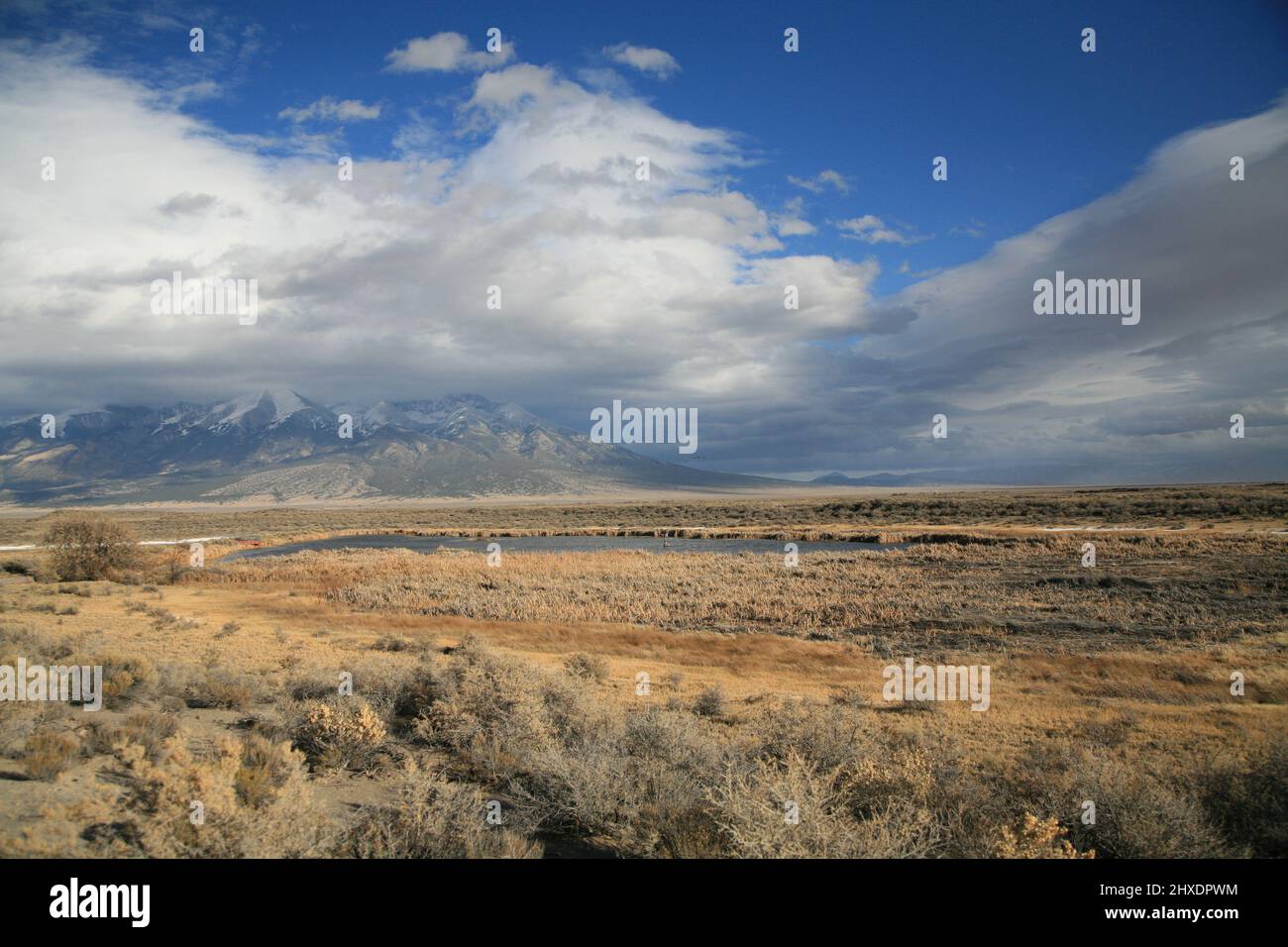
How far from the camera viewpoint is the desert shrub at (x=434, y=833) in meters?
5.52

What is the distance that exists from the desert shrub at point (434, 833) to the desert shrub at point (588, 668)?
7.72 meters

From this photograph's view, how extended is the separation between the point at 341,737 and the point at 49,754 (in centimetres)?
295

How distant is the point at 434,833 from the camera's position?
18.5 ft

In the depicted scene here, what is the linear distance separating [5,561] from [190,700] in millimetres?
41489

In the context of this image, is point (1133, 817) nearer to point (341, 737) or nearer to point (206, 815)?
point (206, 815)

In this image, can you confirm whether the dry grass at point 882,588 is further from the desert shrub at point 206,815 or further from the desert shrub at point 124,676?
the desert shrub at point 206,815

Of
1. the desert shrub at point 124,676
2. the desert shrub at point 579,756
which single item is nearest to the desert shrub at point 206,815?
the desert shrub at point 579,756

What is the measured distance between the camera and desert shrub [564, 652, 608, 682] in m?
14.5

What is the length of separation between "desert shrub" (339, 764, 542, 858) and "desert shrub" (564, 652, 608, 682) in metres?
7.72

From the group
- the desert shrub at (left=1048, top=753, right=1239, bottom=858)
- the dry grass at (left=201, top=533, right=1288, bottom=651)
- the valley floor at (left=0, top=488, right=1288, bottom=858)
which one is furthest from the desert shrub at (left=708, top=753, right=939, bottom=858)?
the dry grass at (left=201, top=533, right=1288, bottom=651)

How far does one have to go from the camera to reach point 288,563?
43438 millimetres
